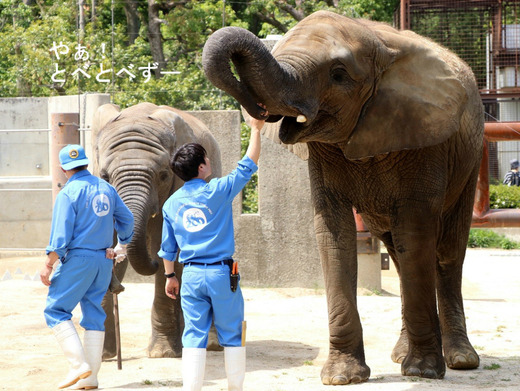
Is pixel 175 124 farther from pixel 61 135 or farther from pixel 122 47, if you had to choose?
pixel 122 47

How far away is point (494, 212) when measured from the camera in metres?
11.5

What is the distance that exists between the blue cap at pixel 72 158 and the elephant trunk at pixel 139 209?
2.48 ft

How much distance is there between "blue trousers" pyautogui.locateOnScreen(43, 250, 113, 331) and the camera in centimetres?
659

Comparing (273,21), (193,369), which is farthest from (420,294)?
(273,21)

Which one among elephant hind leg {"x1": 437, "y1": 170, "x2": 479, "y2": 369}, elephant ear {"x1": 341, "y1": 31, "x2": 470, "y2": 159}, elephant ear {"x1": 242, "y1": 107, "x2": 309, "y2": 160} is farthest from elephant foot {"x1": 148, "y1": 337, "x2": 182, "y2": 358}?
elephant ear {"x1": 341, "y1": 31, "x2": 470, "y2": 159}

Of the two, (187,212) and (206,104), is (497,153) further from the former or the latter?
(187,212)

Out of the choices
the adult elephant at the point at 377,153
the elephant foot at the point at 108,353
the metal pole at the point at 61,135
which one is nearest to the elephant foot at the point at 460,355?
the adult elephant at the point at 377,153

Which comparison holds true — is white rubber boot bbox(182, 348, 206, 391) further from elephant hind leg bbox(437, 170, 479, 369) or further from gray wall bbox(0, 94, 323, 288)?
gray wall bbox(0, 94, 323, 288)

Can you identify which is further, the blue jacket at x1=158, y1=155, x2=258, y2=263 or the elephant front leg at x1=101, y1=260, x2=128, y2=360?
the elephant front leg at x1=101, y1=260, x2=128, y2=360

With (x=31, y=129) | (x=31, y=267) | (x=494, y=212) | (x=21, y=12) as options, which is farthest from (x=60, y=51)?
(x=494, y=212)

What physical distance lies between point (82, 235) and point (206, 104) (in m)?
16.3

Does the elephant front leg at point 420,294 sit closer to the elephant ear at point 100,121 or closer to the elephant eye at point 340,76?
the elephant eye at point 340,76

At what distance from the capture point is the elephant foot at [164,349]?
8.27m

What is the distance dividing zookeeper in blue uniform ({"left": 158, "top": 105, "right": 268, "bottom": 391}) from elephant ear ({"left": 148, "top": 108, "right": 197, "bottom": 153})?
2.37m
